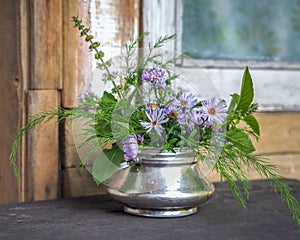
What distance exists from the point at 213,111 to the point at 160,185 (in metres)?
0.17

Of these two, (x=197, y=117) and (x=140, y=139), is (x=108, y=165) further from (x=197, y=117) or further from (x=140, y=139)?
(x=197, y=117)

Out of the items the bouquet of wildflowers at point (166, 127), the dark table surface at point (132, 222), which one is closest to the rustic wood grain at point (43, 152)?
the dark table surface at point (132, 222)

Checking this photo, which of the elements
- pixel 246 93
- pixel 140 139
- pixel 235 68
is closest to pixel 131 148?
pixel 140 139

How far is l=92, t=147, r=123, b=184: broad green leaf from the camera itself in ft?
3.49

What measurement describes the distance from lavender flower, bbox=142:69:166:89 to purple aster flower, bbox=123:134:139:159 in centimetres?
13

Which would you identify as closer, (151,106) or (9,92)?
(151,106)

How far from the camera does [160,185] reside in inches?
40.9

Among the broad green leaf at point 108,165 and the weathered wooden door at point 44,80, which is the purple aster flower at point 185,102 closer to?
the broad green leaf at point 108,165

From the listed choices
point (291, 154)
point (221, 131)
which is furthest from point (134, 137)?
point (291, 154)

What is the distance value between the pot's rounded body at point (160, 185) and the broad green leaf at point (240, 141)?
86 mm

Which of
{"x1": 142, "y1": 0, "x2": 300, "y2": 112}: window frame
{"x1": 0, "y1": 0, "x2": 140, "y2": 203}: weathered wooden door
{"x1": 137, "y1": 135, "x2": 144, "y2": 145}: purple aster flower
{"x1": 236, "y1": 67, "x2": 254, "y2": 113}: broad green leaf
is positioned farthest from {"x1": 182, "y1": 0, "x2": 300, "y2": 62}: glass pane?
{"x1": 137, "y1": 135, "x2": 144, "y2": 145}: purple aster flower

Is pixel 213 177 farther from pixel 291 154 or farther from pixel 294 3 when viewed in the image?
pixel 294 3

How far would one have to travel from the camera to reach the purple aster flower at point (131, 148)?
3.29ft

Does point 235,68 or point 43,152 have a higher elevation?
point 235,68
